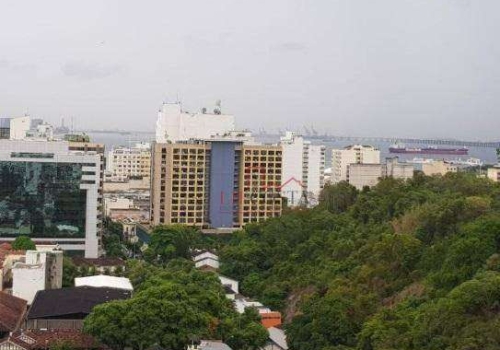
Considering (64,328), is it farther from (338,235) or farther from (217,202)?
(217,202)

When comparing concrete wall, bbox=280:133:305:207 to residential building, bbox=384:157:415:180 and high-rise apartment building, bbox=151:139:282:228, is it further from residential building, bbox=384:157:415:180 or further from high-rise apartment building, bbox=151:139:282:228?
high-rise apartment building, bbox=151:139:282:228

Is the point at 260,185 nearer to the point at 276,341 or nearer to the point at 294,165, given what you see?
the point at 294,165

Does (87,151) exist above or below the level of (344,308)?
above

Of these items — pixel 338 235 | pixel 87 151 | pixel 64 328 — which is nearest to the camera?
pixel 64 328

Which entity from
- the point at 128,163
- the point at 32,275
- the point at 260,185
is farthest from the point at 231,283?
the point at 128,163

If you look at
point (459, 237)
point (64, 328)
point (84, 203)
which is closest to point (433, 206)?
point (459, 237)

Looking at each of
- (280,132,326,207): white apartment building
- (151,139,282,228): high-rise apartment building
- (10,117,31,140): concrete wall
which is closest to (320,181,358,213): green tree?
(151,139,282,228): high-rise apartment building

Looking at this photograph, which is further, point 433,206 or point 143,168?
point 143,168
